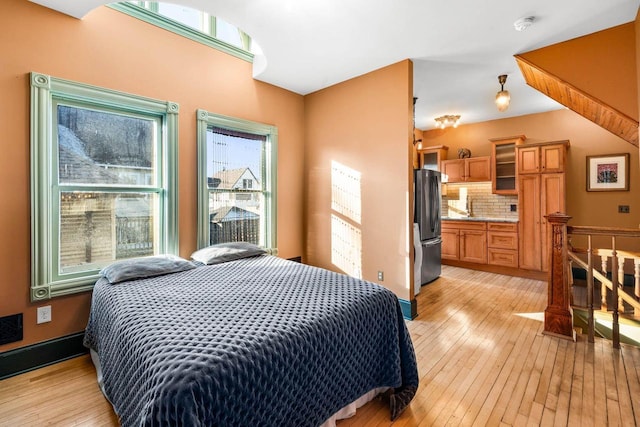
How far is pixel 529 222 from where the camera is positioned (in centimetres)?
484

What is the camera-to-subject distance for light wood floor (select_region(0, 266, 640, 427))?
1778 millimetres

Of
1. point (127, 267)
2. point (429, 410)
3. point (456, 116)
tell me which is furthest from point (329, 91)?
point (429, 410)

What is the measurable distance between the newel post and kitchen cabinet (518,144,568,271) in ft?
6.92

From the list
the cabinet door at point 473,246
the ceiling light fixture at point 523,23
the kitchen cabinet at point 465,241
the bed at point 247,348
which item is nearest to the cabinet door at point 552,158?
the kitchen cabinet at point 465,241

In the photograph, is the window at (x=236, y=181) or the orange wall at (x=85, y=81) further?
the window at (x=236, y=181)

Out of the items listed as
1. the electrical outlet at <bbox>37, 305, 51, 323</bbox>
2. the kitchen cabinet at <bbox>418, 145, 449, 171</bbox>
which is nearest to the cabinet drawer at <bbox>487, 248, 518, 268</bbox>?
the kitchen cabinet at <bbox>418, 145, 449, 171</bbox>

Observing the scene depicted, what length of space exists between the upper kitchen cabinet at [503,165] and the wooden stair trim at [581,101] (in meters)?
1.91

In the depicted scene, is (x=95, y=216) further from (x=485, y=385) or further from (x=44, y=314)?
(x=485, y=385)

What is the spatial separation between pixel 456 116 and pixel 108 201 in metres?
4.95

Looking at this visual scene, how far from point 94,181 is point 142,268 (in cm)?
95

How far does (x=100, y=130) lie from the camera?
2.63m

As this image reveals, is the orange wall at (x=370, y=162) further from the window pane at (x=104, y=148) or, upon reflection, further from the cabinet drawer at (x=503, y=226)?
the cabinet drawer at (x=503, y=226)

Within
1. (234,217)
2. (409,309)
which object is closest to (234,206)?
(234,217)

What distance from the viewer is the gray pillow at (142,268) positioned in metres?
2.24
